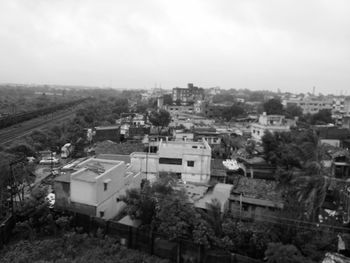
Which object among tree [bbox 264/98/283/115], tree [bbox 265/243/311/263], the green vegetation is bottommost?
the green vegetation

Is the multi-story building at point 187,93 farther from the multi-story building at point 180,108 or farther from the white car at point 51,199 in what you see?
the white car at point 51,199

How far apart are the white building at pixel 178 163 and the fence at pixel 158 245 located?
600cm

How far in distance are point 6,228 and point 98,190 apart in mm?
3591

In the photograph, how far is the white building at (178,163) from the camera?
54.0 ft

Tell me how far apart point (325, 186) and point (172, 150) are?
9068 millimetres

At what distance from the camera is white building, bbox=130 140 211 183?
16.5m

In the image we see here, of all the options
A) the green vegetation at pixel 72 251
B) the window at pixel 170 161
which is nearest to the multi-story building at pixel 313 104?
the window at pixel 170 161

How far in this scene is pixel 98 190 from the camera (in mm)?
11023

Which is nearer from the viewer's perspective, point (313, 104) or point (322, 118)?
point (322, 118)

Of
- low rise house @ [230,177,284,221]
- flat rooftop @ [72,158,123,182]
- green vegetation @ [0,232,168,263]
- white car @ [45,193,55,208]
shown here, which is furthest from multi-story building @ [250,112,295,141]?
green vegetation @ [0,232,168,263]

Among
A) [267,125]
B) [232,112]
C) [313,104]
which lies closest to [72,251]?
[267,125]

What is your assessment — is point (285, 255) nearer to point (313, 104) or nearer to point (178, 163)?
point (178, 163)

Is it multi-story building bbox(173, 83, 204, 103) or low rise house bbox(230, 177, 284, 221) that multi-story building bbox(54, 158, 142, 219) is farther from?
multi-story building bbox(173, 83, 204, 103)

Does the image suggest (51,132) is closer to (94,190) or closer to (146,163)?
(146,163)
